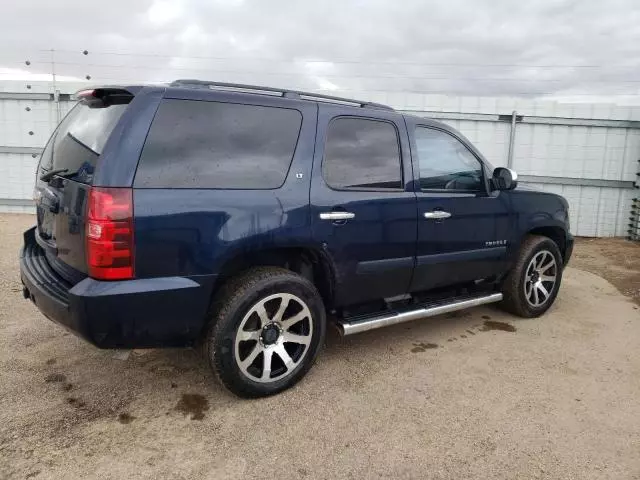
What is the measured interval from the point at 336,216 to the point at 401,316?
0.95 m

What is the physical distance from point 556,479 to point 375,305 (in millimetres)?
1626

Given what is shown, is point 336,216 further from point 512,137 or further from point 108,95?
point 512,137

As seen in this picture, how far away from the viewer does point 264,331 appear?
118 inches

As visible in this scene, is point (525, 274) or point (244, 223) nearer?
point (244, 223)

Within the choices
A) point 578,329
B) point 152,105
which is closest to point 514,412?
point 578,329

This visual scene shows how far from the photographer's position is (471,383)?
10.9 feet

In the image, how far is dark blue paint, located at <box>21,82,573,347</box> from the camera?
252cm

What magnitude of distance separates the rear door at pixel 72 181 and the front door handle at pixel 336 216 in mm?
1300

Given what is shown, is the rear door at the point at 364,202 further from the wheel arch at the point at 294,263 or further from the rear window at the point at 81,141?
the rear window at the point at 81,141

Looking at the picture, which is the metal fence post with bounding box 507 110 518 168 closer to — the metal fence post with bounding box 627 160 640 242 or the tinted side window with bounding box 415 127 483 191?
the metal fence post with bounding box 627 160 640 242

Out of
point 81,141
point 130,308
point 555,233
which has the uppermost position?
point 81,141

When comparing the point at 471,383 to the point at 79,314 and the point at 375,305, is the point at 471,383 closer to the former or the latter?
the point at 375,305

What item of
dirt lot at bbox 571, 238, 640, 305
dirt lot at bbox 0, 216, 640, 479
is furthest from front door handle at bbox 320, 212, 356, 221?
dirt lot at bbox 571, 238, 640, 305

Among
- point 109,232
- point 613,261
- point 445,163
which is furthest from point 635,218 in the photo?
point 109,232
